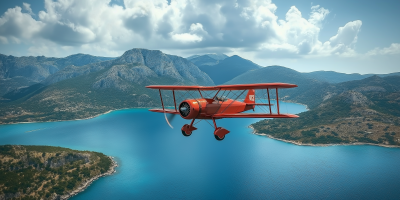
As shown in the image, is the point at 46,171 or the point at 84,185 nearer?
the point at 84,185

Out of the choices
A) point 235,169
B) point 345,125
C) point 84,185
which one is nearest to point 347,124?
point 345,125

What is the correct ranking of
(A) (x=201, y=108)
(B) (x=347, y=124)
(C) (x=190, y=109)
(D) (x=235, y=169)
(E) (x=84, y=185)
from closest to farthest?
1. (C) (x=190, y=109)
2. (A) (x=201, y=108)
3. (E) (x=84, y=185)
4. (D) (x=235, y=169)
5. (B) (x=347, y=124)

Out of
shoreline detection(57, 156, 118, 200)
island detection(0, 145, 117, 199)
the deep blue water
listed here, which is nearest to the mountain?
the deep blue water

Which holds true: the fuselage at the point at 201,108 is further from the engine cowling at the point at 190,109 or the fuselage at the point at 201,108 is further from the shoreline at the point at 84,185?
the shoreline at the point at 84,185

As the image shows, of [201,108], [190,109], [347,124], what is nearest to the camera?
[190,109]

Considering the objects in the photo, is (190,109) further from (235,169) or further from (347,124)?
(347,124)

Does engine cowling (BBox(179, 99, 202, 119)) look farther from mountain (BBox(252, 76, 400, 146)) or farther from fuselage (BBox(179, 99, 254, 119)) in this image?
mountain (BBox(252, 76, 400, 146))
